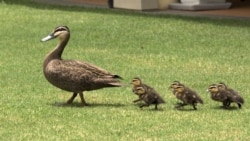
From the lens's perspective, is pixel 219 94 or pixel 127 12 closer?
pixel 219 94

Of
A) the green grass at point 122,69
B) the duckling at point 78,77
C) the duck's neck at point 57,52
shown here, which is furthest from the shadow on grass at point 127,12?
the duckling at point 78,77

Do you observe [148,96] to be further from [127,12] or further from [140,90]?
[127,12]

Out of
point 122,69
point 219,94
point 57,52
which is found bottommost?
point 122,69

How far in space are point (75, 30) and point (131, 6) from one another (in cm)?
445

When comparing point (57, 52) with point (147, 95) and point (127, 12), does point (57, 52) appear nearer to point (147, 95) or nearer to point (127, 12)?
point (147, 95)

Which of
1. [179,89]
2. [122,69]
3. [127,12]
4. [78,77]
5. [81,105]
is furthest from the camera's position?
[127,12]

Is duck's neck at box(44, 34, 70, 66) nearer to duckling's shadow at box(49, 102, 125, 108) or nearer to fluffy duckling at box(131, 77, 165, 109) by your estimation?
duckling's shadow at box(49, 102, 125, 108)

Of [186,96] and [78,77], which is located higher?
[78,77]

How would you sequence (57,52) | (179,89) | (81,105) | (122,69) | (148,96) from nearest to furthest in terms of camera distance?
1. (148,96)
2. (179,89)
3. (81,105)
4. (57,52)
5. (122,69)

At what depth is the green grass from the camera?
Result: 8.88 m

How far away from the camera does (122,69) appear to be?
511 inches

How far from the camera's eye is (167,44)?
51.2ft

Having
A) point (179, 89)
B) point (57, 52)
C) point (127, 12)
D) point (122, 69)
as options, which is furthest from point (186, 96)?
point (127, 12)

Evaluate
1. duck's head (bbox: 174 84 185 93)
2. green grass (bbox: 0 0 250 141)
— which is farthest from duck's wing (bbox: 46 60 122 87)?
duck's head (bbox: 174 84 185 93)
